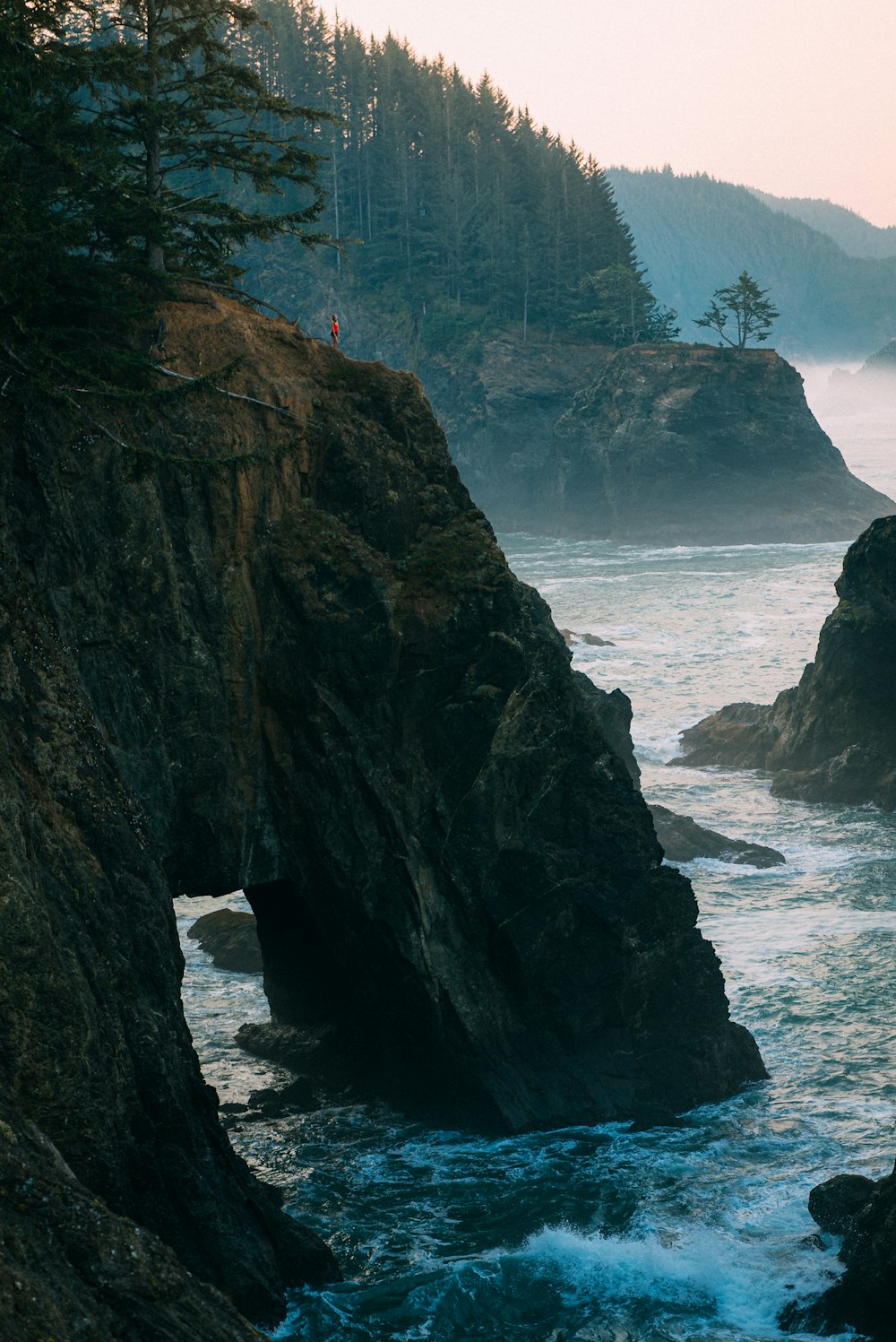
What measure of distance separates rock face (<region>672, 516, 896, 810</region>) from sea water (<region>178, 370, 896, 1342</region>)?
21.2ft

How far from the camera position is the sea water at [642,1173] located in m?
17.8

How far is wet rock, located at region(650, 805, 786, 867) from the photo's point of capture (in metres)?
37.3

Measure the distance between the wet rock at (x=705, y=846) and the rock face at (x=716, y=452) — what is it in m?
66.2

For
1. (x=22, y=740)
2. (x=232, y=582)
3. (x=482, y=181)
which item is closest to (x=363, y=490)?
(x=232, y=582)

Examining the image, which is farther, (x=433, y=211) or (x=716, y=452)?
(x=433, y=211)

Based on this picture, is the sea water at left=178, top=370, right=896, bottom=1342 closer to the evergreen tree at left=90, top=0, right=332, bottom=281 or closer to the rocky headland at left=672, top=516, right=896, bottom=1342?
the rocky headland at left=672, top=516, right=896, bottom=1342

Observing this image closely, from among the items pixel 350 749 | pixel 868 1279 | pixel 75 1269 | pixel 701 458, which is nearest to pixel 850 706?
pixel 350 749

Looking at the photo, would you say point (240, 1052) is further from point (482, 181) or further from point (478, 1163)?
point (482, 181)

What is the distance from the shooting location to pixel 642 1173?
69.5 ft

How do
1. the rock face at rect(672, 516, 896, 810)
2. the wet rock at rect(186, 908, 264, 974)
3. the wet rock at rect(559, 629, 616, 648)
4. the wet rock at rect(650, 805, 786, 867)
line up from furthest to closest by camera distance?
the wet rock at rect(559, 629, 616, 648) → the rock face at rect(672, 516, 896, 810) → the wet rock at rect(650, 805, 786, 867) → the wet rock at rect(186, 908, 264, 974)

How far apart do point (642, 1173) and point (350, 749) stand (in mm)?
8172

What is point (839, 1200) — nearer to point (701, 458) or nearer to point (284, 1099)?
point (284, 1099)

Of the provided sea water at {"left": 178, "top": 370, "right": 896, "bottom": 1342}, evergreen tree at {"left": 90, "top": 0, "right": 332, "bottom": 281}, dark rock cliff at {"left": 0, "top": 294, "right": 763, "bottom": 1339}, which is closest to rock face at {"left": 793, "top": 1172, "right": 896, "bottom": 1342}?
sea water at {"left": 178, "top": 370, "right": 896, "bottom": 1342}

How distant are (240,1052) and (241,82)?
1780 cm
